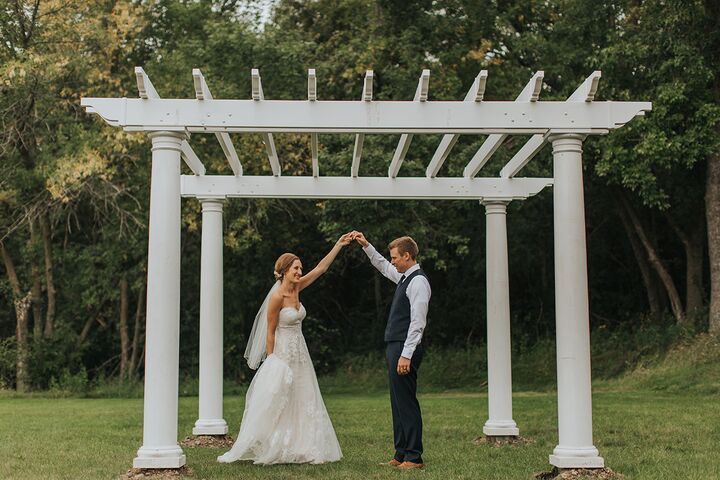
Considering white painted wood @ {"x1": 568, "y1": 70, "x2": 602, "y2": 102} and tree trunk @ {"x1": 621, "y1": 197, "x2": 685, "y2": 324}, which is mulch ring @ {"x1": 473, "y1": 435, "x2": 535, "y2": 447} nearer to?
white painted wood @ {"x1": 568, "y1": 70, "x2": 602, "y2": 102}

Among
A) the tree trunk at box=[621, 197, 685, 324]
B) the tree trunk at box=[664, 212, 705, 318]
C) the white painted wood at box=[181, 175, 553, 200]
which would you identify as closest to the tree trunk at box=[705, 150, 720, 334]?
the tree trunk at box=[664, 212, 705, 318]

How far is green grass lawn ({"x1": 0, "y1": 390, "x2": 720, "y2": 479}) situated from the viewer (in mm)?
7254

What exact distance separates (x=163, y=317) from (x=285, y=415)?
1662 mm

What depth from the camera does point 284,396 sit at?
784 centimetres

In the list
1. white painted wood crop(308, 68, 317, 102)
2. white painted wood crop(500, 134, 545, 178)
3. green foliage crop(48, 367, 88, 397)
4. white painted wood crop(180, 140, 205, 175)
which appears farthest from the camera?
green foliage crop(48, 367, 88, 397)

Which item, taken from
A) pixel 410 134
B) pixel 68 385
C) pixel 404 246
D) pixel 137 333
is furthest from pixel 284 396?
pixel 137 333

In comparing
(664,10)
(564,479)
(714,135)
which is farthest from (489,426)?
(664,10)

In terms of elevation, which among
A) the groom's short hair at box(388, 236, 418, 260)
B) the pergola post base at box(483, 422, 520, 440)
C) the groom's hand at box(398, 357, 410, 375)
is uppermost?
the groom's short hair at box(388, 236, 418, 260)

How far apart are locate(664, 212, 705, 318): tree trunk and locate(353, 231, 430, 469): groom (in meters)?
12.9

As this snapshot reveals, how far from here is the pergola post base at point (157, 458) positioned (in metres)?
6.60

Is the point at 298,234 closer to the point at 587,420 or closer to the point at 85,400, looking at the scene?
the point at 85,400

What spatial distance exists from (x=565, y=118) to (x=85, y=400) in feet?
44.2

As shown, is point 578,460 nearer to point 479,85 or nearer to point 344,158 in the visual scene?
point 479,85

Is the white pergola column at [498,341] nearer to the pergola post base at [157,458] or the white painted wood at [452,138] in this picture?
the white painted wood at [452,138]
